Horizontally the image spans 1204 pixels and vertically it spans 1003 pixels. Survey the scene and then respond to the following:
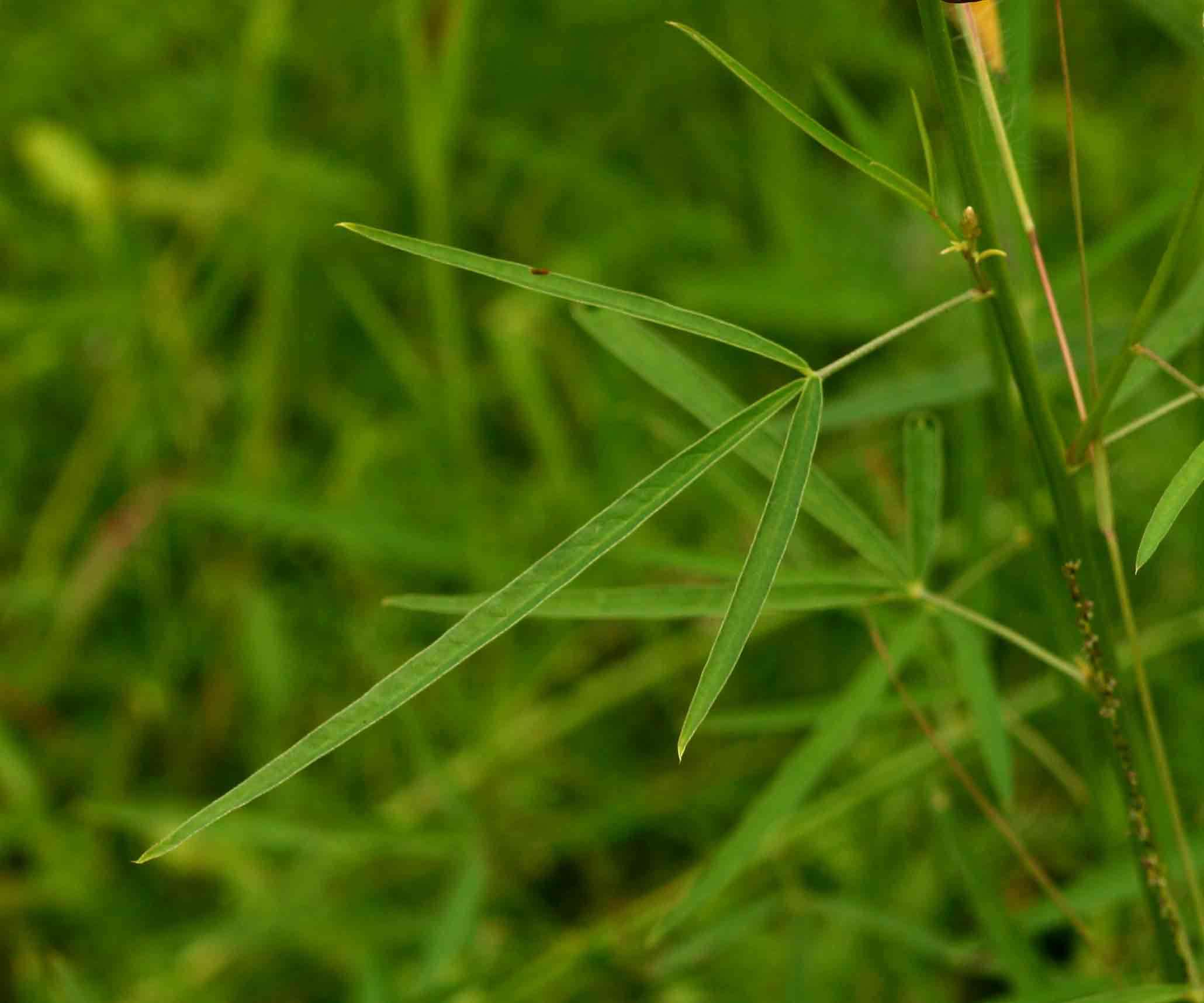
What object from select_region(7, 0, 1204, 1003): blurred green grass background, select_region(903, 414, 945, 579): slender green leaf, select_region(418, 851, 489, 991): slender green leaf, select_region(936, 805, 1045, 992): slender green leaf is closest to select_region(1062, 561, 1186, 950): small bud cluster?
select_region(903, 414, 945, 579): slender green leaf

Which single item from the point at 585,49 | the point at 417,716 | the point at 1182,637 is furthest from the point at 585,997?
the point at 585,49

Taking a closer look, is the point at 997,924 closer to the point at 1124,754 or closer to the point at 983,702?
the point at 983,702

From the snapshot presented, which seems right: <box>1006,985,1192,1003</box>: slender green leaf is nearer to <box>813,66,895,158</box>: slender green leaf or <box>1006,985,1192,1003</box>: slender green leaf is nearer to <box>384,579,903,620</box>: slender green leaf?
<box>384,579,903,620</box>: slender green leaf

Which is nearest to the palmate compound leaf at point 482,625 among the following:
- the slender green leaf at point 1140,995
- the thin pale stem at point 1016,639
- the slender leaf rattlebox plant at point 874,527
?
the slender leaf rattlebox plant at point 874,527

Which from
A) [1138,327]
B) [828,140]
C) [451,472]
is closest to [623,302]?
[828,140]

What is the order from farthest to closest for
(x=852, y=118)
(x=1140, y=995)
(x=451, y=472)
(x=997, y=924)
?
(x=451, y=472)
(x=852, y=118)
(x=997, y=924)
(x=1140, y=995)

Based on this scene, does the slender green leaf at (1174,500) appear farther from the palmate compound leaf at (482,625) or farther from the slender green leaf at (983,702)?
the slender green leaf at (983,702)
